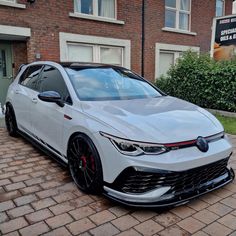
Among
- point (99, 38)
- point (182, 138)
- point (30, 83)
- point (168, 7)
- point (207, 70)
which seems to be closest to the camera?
point (182, 138)

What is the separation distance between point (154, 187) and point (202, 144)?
0.65 meters

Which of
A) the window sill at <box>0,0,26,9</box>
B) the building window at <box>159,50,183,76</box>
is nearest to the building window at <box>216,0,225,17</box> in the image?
the building window at <box>159,50,183,76</box>

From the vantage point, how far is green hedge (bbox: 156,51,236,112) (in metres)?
7.32

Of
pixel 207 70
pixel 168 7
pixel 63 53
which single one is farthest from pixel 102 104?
pixel 168 7

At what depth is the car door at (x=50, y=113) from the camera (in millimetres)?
3561

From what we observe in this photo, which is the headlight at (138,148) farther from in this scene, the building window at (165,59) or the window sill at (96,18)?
the building window at (165,59)

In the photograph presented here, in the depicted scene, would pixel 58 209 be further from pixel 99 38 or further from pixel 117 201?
pixel 99 38

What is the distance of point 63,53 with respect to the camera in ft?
29.0

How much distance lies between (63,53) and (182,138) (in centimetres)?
695

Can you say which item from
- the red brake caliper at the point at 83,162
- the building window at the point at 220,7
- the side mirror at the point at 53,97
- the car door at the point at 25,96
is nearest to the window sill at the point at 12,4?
the car door at the point at 25,96

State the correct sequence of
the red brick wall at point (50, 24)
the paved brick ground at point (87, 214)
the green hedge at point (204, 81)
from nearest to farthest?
1. the paved brick ground at point (87, 214)
2. the green hedge at point (204, 81)
3. the red brick wall at point (50, 24)

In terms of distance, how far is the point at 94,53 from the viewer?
965 centimetres

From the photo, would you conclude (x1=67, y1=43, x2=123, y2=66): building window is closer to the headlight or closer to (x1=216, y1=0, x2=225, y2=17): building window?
(x1=216, y1=0, x2=225, y2=17): building window

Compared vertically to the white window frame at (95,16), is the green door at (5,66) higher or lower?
lower
